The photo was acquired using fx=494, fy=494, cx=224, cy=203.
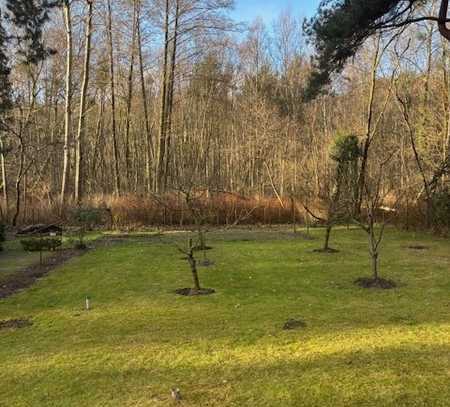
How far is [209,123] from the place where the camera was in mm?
23766

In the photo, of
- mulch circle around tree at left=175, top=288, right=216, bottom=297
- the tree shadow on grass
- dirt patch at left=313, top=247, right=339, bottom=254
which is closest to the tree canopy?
dirt patch at left=313, top=247, right=339, bottom=254

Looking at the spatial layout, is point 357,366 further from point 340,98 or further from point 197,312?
point 340,98

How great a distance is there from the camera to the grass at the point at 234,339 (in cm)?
325

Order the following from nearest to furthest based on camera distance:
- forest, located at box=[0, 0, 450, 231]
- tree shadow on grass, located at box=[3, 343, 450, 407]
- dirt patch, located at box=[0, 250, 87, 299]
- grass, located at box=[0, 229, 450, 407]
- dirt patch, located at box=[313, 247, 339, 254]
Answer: tree shadow on grass, located at box=[3, 343, 450, 407] < grass, located at box=[0, 229, 450, 407] < dirt patch, located at box=[0, 250, 87, 299] < dirt patch, located at box=[313, 247, 339, 254] < forest, located at box=[0, 0, 450, 231]

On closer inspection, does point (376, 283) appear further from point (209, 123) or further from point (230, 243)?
point (209, 123)

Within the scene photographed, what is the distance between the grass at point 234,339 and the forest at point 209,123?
387 cm

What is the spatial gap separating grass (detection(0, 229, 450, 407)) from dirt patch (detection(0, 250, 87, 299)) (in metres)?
0.28

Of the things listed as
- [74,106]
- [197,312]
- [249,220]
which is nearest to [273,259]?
[197,312]

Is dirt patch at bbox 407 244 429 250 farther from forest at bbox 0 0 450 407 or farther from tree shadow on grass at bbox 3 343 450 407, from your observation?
tree shadow on grass at bbox 3 343 450 407

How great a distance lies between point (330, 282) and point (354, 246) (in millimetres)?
4141

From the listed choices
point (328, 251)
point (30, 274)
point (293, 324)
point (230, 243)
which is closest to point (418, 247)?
point (328, 251)

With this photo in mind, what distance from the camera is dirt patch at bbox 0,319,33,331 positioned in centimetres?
518

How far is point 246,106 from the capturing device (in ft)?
74.8

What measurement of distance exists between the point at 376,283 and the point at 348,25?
4.22 m
